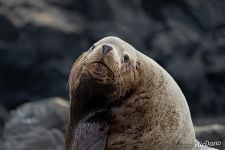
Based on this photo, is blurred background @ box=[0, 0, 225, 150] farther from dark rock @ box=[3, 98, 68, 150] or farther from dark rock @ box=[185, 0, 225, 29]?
dark rock @ box=[3, 98, 68, 150]

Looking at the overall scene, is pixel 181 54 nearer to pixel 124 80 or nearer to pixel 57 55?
pixel 57 55

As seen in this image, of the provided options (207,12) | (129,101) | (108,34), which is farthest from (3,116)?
(129,101)

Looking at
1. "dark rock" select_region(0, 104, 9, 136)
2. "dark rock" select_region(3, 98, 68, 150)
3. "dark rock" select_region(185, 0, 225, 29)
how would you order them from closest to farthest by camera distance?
"dark rock" select_region(3, 98, 68, 150) → "dark rock" select_region(0, 104, 9, 136) → "dark rock" select_region(185, 0, 225, 29)

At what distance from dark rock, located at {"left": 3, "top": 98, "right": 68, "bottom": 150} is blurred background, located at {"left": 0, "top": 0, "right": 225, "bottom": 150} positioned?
1.51 m

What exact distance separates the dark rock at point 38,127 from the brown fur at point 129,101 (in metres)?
8.29

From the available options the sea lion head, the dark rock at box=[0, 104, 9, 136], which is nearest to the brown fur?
the sea lion head

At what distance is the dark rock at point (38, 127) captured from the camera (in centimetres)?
1551

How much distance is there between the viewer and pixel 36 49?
18.9m

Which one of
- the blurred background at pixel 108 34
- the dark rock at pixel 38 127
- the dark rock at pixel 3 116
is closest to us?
the dark rock at pixel 38 127

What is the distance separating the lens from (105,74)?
694cm

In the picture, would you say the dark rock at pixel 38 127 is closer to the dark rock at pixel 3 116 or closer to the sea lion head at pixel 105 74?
the dark rock at pixel 3 116

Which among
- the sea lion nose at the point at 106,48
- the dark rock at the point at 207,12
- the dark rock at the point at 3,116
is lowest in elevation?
the sea lion nose at the point at 106,48

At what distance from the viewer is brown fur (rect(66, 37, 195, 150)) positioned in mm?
6977

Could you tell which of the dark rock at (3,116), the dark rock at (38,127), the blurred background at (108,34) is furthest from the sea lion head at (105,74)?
the blurred background at (108,34)
